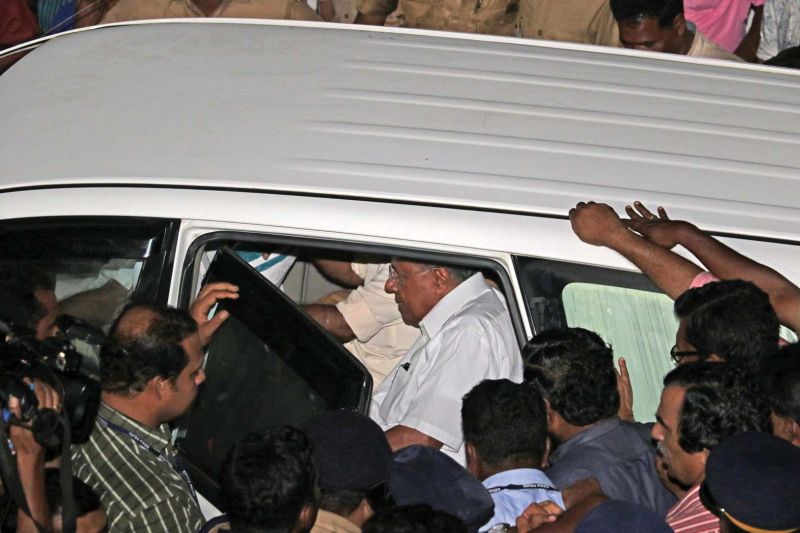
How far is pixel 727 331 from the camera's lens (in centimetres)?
356

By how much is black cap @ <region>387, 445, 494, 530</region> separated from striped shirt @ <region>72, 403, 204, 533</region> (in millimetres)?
637

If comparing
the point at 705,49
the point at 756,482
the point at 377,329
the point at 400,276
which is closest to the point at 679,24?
the point at 705,49

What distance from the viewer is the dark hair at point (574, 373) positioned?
359cm

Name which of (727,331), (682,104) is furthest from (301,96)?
(727,331)

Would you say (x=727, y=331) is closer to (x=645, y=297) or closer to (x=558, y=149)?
(x=645, y=297)

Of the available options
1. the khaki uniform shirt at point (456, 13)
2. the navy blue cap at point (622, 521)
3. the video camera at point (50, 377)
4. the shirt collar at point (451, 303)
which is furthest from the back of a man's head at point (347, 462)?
the khaki uniform shirt at point (456, 13)

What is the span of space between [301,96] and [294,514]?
145cm

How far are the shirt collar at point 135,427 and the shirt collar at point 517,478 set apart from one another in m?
0.94

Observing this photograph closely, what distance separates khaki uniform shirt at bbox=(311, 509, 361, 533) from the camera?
3.40 metres

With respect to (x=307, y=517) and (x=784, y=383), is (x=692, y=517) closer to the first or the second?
(x=784, y=383)

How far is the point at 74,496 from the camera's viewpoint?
321 cm

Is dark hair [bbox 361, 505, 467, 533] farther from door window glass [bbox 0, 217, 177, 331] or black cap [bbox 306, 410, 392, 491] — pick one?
door window glass [bbox 0, 217, 177, 331]

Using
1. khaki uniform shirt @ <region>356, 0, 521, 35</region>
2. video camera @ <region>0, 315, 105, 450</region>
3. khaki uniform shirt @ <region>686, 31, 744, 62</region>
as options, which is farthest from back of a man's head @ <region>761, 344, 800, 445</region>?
khaki uniform shirt @ <region>356, 0, 521, 35</region>

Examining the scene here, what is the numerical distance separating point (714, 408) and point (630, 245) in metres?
0.51
